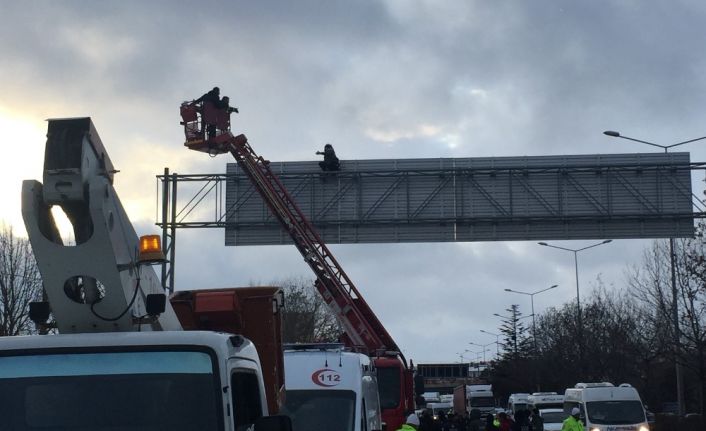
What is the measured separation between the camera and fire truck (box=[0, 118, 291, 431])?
6098mm

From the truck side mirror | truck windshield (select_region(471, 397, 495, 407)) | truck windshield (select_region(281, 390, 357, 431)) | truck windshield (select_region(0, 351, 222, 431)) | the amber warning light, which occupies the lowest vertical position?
truck windshield (select_region(471, 397, 495, 407))

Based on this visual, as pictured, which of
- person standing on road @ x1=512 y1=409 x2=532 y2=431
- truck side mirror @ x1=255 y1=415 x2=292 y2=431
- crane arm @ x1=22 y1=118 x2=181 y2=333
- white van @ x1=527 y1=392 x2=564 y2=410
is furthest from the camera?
white van @ x1=527 y1=392 x2=564 y2=410

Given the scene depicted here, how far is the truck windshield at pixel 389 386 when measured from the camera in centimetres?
2097

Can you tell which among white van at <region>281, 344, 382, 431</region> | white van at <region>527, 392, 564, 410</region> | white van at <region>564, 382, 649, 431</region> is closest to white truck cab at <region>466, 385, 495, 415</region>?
white van at <region>527, 392, 564, 410</region>

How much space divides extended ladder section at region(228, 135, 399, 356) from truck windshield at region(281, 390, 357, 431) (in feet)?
27.8

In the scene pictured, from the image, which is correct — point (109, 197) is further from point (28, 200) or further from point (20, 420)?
point (20, 420)

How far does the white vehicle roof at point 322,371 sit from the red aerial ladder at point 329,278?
724cm

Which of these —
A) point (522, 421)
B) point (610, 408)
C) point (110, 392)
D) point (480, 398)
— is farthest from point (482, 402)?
point (110, 392)

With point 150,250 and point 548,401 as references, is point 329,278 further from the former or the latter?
point 548,401

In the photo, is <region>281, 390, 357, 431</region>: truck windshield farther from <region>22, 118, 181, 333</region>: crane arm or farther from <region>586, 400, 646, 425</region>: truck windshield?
<region>586, 400, 646, 425</region>: truck windshield

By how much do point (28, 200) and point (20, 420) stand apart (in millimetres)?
1334

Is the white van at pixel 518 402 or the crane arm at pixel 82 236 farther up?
the crane arm at pixel 82 236

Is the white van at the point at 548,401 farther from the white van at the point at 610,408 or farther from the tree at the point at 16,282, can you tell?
the tree at the point at 16,282

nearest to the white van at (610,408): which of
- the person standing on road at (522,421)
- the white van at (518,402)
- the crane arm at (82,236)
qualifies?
the person standing on road at (522,421)
